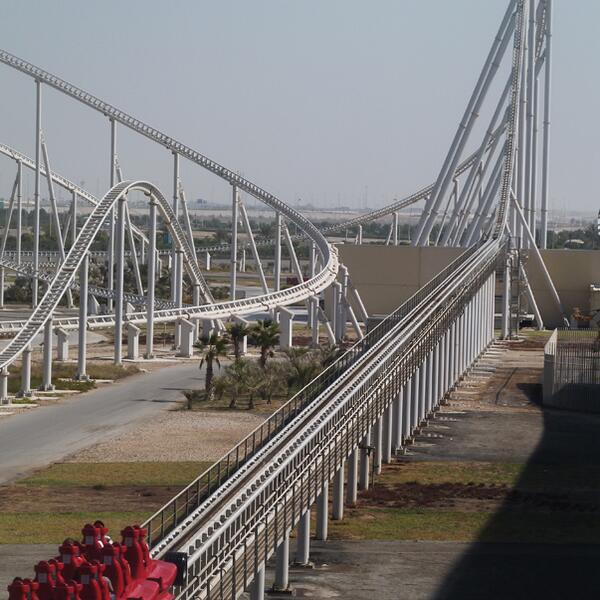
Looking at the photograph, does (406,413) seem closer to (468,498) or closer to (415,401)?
(415,401)

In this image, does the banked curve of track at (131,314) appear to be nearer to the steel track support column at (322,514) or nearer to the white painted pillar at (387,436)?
the white painted pillar at (387,436)

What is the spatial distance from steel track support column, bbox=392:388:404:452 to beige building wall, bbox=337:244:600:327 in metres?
43.3

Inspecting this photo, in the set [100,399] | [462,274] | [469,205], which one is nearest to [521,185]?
[469,205]

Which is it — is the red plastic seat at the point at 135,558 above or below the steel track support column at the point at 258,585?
above

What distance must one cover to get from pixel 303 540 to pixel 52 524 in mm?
5267

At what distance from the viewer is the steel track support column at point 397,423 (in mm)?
35281

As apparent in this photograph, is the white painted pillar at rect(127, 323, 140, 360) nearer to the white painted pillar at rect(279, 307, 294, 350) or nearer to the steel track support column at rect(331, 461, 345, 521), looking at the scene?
the white painted pillar at rect(279, 307, 294, 350)

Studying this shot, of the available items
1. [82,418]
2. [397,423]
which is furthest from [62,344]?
[397,423]

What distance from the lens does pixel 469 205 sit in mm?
88312

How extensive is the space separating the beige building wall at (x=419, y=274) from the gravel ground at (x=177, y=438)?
3673 centimetres

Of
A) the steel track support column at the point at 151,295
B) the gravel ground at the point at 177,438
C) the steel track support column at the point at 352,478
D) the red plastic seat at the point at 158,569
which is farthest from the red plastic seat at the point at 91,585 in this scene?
the steel track support column at the point at 151,295

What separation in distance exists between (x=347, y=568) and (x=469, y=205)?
65.6 metres

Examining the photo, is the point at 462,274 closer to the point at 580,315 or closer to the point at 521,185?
the point at 580,315

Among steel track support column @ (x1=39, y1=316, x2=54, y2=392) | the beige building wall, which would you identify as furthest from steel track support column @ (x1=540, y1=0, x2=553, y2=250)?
steel track support column @ (x1=39, y1=316, x2=54, y2=392)
